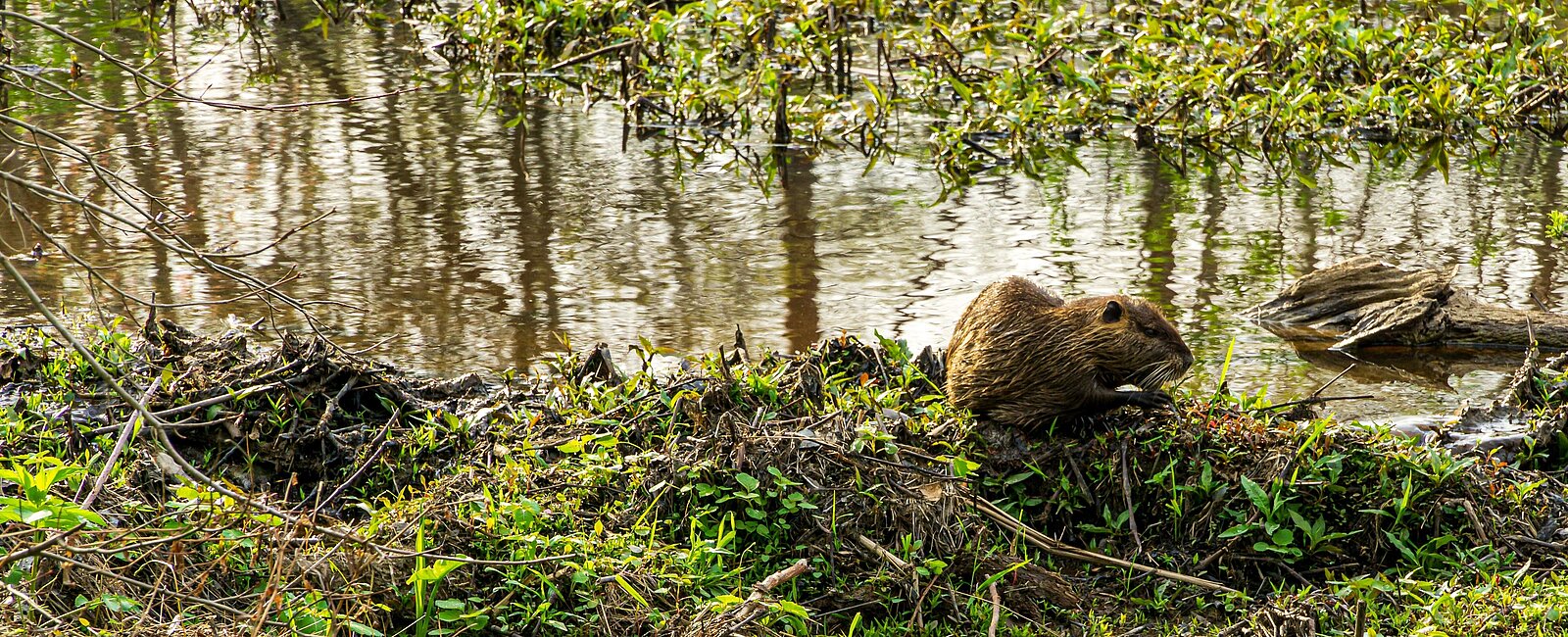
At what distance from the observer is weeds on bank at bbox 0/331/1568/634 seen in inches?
129

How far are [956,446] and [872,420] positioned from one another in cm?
27

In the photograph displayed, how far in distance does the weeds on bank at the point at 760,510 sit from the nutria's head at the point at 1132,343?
228mm

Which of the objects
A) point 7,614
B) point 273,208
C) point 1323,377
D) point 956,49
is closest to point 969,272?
point 1323,377

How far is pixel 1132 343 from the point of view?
3.88 meters

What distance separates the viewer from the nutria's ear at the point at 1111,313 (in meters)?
3.88

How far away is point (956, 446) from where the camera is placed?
13.5ft

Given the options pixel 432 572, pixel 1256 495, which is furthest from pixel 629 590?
pixel 1256 495

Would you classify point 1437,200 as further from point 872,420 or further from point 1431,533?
point 872,420

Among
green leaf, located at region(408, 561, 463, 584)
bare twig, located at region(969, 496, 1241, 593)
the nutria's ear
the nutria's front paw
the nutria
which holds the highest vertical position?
the nutria's ear

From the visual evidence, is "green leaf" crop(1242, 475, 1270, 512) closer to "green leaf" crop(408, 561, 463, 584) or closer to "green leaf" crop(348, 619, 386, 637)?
"green leaf" crop(408, 561, 463, 584)

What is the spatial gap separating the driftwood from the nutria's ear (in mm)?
2577

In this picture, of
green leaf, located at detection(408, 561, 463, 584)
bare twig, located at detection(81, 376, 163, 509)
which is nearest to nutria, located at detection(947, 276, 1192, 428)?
green leaf, located at detection(408, 561, 463, 584)

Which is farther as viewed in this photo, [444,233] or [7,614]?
[444,233]

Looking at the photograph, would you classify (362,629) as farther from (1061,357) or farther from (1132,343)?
(1132,343)
